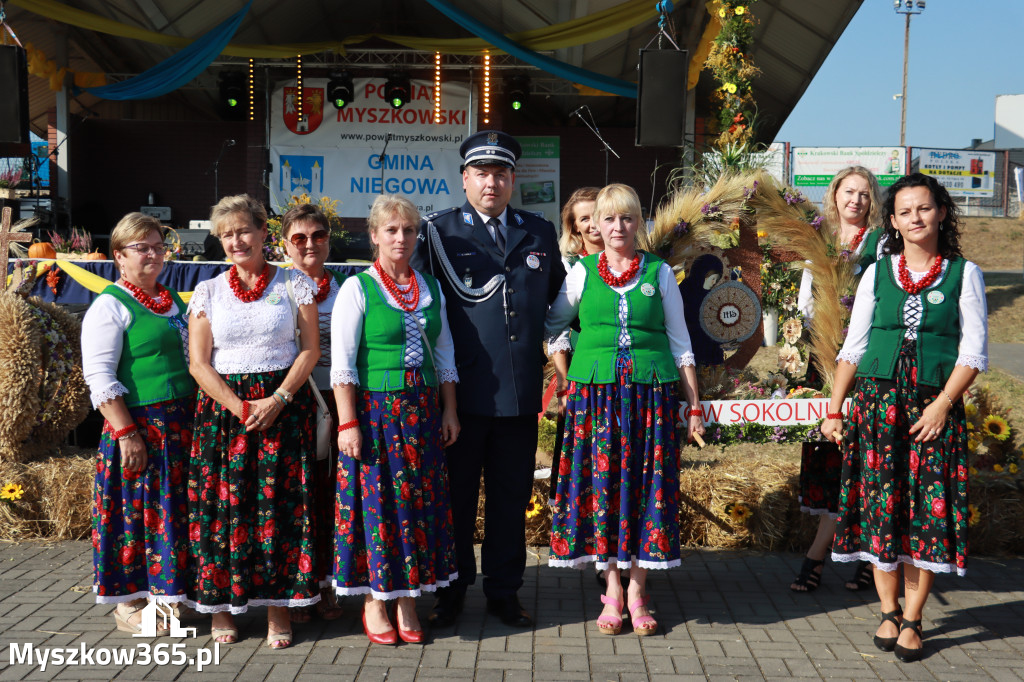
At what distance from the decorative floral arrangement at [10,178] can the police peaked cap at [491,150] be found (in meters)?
9.39

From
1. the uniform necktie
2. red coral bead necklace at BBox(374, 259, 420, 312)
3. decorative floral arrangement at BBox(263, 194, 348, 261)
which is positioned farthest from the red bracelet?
decorative floral arrangement at BBox(263, 194, 348, 261)

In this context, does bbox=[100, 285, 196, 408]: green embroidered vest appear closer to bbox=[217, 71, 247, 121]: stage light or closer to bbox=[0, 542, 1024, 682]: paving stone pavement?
bbox=[0, 542, 1024, 682]: paving stone pavement

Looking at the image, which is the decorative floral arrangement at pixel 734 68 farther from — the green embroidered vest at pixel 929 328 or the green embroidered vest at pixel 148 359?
the green embroidered vest at pixel 148 359

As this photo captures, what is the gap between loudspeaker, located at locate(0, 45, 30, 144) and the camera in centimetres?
894

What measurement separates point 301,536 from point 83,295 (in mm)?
4287

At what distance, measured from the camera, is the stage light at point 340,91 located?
1316 centimetres

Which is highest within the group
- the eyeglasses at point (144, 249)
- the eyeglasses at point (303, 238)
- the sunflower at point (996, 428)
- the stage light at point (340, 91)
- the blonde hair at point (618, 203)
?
the stage light at point (340, 91)

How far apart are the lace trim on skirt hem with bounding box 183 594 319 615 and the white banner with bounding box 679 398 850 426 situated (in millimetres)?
1895

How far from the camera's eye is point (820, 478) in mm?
3877

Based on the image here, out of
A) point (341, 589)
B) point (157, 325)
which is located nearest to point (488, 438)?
point (341, 589)

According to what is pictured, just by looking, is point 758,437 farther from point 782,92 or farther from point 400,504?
point 782,92

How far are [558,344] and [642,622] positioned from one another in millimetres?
1113

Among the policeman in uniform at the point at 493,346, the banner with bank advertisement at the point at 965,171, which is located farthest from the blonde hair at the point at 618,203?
the banner with bank advertisement at the point at 965,171

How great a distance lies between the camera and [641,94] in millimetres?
9031
